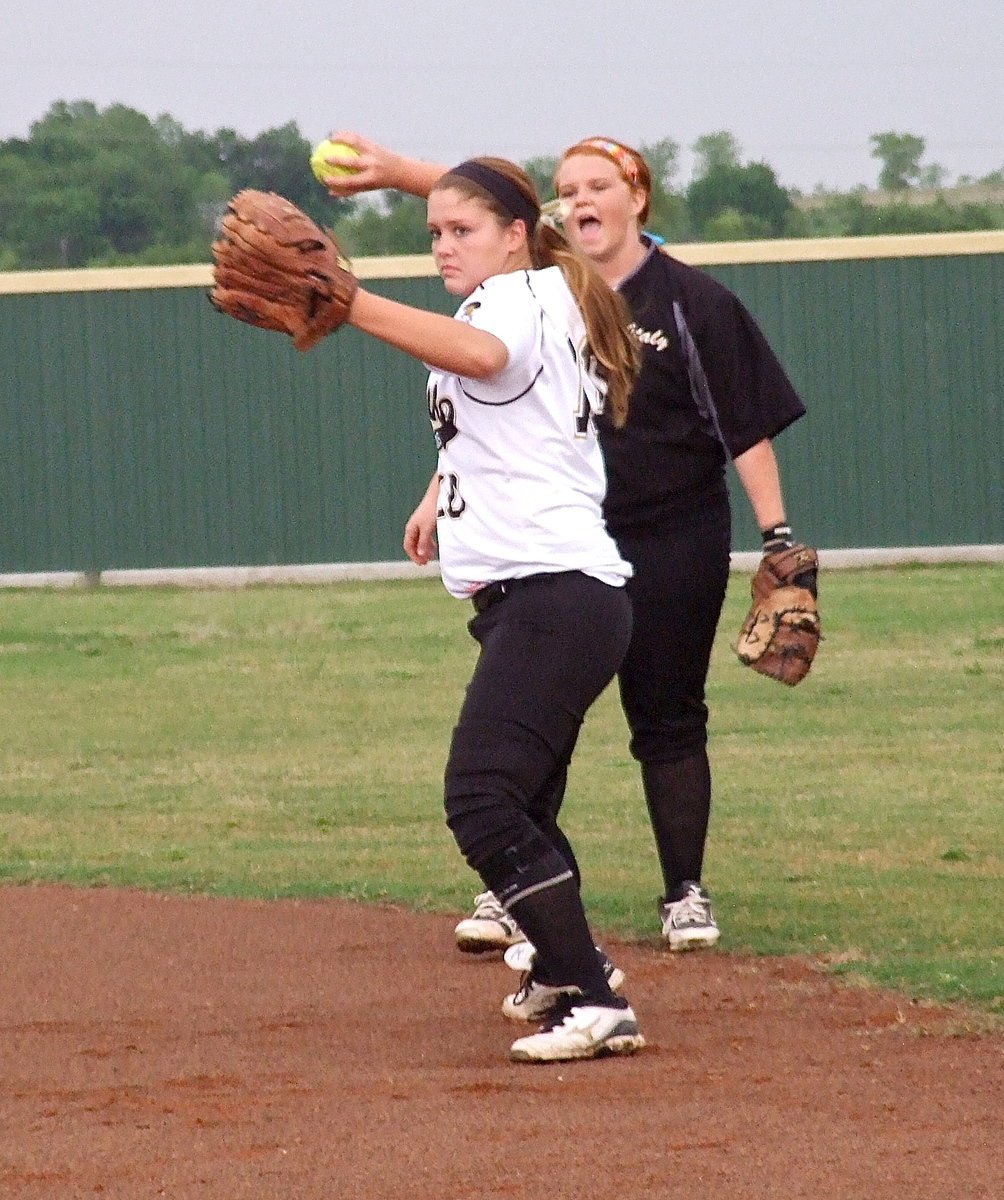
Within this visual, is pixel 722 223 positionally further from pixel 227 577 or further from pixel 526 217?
pixel 526 217

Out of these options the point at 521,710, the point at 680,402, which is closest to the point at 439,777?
the point at 680,402

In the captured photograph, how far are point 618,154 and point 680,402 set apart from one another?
0.65 meters

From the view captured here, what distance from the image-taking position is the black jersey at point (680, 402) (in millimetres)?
5105

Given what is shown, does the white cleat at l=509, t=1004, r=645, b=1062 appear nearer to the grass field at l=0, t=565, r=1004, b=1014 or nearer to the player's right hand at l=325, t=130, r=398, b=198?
the grass field at l=0, t=565, r=1004, b=1014

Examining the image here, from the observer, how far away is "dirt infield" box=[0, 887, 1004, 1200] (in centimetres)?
326

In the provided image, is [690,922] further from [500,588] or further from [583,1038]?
[500,588]

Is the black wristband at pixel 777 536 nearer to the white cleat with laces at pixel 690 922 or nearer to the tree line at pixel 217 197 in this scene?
the white cleat with laces at pixel 690 922

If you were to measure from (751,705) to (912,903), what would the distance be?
4.44 metres

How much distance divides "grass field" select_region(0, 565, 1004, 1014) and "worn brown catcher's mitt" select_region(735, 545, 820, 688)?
2.37 ft

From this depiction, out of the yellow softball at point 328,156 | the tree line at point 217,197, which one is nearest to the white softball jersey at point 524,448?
the yellow softball at point 328,156

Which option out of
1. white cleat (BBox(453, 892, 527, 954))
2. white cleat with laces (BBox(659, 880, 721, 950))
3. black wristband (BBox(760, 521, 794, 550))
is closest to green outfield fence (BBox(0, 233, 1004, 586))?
black wristband (BBox(760, 521, 794, 550))

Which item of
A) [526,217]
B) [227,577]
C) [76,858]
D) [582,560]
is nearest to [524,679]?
[582,560]

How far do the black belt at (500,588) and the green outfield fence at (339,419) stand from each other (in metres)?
13.8

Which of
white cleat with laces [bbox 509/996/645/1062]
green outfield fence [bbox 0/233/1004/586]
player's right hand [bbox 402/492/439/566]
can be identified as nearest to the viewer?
white cleat with laces [bbox 509/996/645/1062]
